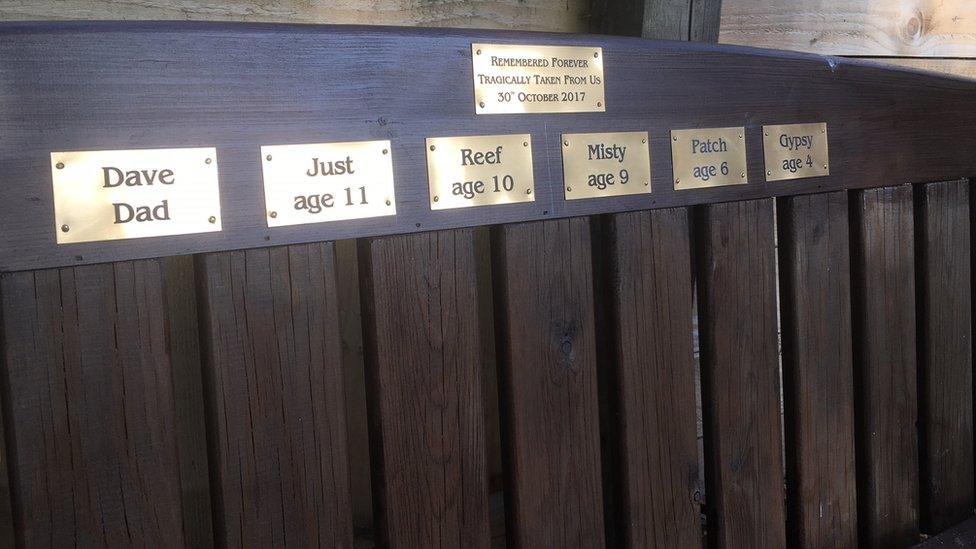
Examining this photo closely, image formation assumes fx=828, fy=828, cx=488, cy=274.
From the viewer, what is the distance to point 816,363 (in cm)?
188

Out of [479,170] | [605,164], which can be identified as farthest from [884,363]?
[479,170]

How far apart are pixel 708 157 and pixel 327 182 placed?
82 centimetres

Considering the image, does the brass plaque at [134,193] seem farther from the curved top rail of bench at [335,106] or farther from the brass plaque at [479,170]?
the brass plaque at [479,170]

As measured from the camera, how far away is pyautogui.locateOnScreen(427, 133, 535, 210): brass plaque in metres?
1.38

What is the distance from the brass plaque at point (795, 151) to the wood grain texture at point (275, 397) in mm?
1015

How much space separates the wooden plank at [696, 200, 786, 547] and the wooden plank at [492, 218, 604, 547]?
0.32 m

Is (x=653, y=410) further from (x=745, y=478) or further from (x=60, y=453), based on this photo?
(x=60, y=453)

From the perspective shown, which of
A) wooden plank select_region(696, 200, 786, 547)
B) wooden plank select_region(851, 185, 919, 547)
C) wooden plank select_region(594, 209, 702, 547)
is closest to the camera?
wooden plank select_region(594, 209, 702, 547)

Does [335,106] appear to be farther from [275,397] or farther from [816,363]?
[816,363]

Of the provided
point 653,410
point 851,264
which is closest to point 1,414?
point 653,410

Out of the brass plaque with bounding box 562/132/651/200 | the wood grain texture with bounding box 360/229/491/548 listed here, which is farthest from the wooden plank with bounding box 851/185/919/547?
the wood grain texture with bounding box 360/229/491/548

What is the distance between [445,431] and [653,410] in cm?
47

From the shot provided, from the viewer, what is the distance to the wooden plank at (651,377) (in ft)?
5.28

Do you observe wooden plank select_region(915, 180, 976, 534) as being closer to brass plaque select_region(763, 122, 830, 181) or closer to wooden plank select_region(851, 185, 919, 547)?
wooden plank select_region(851, 185, 919, 547)
